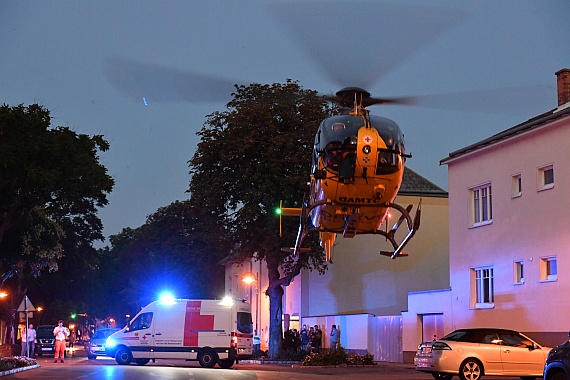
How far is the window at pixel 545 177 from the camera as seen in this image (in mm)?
30344

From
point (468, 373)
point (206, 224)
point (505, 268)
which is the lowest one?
point (468, 373)

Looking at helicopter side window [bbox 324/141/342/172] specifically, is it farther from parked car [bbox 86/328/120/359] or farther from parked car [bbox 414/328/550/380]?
parked car [bbox 86/328/120/359]

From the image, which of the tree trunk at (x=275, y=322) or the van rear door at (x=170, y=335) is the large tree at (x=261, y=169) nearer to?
the tree trunk at (x=275, y=322)

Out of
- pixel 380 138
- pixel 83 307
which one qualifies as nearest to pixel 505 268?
pixel 380 138

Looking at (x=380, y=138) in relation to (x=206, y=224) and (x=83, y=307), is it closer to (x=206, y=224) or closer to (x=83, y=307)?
(x=206, y=224)

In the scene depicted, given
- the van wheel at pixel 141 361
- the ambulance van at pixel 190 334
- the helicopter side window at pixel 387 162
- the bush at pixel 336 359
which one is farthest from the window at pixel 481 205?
the helicopter side window at pixel 387 162

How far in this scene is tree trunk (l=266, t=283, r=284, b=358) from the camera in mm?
43781

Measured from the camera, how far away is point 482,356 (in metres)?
23.9

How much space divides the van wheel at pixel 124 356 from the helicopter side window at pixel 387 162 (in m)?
22.3

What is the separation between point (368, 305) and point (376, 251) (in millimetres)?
3080

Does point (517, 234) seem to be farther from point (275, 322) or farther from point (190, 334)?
point (275, 322)

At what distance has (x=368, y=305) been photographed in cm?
4916

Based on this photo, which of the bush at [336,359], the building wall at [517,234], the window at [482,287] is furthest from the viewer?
the bush at [336,359]

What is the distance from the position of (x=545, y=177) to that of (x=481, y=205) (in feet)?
13.7
